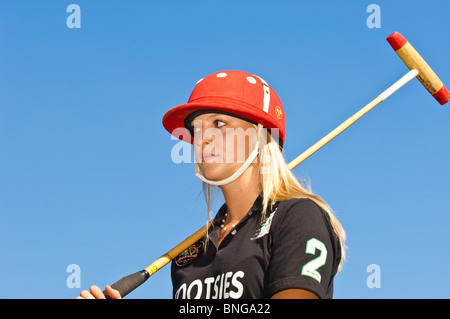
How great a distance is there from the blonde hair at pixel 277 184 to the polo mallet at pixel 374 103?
94cm

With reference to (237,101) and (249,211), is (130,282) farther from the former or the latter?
(237,101)

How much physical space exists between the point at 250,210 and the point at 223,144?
642 millimetres

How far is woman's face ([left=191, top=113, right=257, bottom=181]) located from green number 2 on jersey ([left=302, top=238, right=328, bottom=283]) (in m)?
1.22

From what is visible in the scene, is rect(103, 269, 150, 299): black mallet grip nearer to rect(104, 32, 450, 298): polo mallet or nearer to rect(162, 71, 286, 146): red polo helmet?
rect(104, 32, 450, 298): polo mallet

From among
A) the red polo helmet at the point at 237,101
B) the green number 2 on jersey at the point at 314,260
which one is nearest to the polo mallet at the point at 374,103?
the red polo helmet at the point at 237,101

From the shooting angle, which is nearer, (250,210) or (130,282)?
(250,210)

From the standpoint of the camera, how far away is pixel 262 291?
4082mm

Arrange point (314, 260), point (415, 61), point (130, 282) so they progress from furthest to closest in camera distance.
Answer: point (415, 61) < point (130, 282) < point (314, 260)

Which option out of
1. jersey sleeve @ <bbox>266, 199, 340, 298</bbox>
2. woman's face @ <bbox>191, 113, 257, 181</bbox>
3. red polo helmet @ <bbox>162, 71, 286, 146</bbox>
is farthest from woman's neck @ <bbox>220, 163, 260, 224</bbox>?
jersey sleeve @ <bbox>266, 199, 340, 298</bbox>

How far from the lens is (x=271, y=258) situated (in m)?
4.13

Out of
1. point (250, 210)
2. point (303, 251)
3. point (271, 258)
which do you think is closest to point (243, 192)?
point (250, 210)

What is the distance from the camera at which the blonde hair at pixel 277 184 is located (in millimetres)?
4332
